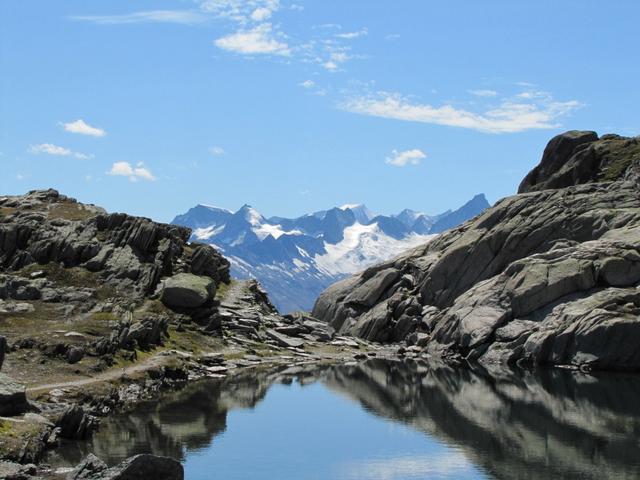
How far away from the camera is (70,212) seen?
17275 cm

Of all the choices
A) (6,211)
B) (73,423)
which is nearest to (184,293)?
(6,211)

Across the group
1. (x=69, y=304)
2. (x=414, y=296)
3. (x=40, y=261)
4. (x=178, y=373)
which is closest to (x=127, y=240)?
(x=40, y=261)

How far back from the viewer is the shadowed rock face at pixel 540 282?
133 metres

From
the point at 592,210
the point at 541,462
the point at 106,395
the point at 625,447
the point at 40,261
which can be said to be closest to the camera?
the point at 541,462

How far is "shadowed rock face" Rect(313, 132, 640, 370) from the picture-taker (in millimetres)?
132875

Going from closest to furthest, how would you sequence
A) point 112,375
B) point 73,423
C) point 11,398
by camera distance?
point 11,398 < point 73,423 < point 112,375

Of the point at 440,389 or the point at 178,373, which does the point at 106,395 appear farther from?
the point at 440,389

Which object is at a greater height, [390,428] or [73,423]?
[73,423]

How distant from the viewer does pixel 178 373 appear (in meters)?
111

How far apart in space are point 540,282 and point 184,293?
6300cm

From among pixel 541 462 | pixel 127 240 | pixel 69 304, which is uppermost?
pixel 127 240

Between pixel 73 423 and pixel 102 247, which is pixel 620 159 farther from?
pixel 73 423

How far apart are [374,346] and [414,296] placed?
18.2 meters

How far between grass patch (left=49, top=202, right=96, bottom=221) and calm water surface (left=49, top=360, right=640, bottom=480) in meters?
63.4
